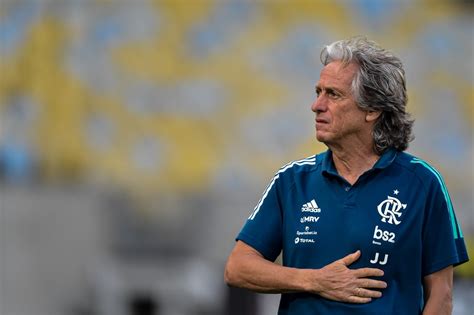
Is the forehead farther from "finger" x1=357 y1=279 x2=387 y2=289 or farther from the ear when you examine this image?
"finger" x1=357 y1=279 x2=387 y2=289

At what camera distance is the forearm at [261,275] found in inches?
117

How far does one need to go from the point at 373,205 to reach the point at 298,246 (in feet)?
0.89

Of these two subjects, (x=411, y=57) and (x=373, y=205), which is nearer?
(x=373, y=205)

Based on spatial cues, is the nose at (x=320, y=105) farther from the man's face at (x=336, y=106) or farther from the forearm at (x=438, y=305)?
the forearm at (x=438, y=305)

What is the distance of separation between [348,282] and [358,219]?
202 mm

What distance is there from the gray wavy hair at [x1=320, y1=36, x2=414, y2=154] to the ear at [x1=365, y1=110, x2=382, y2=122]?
0.01 m

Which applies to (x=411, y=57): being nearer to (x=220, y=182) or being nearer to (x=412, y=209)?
(x=220, y=182)

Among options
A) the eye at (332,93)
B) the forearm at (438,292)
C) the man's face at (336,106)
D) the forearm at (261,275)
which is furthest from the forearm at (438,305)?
the eye at (332,93)

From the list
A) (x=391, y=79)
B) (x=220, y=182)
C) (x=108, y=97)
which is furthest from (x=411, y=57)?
(x=391, y=79)

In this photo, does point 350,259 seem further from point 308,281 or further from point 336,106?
point 336,106

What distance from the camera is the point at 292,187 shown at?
Result: 313 centimetres

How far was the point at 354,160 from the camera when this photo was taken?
10.2 ft

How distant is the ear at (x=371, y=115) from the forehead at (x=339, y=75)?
0.12m

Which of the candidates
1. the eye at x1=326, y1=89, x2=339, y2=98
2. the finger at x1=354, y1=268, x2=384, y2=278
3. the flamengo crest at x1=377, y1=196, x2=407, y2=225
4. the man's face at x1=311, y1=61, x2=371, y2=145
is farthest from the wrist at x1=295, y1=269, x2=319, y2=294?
the eye at x1=326, y1=89, x2=339, y2=98
